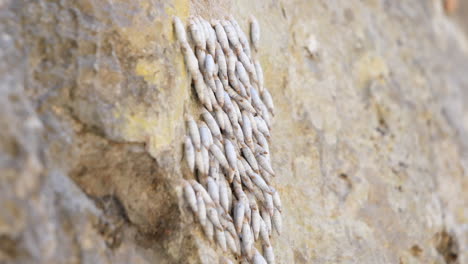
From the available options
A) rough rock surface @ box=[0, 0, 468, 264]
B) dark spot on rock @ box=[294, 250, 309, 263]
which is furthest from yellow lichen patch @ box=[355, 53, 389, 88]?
dark spot on rock @ box=[294, 250, 309, 263]

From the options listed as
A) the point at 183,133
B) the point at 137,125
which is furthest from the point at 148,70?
the point at 183,133

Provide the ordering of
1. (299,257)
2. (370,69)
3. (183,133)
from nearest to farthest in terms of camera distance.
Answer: (183,133), (299,257), (370,69)

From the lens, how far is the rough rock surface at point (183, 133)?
3.15 meters

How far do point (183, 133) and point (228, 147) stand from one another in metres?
0.37

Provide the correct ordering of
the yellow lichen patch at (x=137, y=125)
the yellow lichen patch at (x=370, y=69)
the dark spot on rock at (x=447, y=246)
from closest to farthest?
1. the yellow lichen patch at (x=137, y=125)
2. the dark spot on rock at (x=447, y=246)
3. the yellow lichen patch at (x=370, y=69)

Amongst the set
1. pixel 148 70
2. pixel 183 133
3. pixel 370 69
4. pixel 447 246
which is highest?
pixel 370 69

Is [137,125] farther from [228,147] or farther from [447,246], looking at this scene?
[447,246]

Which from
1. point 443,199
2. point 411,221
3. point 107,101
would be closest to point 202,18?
point 107,101

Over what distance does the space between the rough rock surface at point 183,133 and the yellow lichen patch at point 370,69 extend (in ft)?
0.08

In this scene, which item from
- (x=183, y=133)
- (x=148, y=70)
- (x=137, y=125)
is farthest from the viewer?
(x=183, y=133)

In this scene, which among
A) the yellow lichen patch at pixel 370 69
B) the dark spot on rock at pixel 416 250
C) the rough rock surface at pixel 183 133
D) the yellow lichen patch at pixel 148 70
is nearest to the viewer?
the rough rock surface at pixel 183 133

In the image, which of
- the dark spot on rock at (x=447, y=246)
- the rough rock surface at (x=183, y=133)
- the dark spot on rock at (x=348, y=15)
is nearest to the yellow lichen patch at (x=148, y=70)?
the rough rock surface at (x=183, y=133)

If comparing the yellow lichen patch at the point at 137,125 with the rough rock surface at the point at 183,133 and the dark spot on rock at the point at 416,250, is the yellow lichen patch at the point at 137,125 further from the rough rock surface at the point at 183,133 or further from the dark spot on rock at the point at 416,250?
the dark spot on rock at the point at 416,250

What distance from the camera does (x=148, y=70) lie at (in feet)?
12.1
